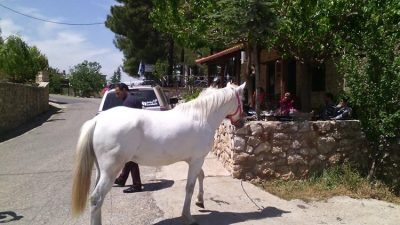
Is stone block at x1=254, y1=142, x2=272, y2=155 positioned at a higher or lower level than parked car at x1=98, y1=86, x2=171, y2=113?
lower

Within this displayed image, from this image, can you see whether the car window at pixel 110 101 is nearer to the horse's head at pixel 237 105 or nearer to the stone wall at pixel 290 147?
the stone wall at pixel 290 147

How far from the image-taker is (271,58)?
17781 millimetres

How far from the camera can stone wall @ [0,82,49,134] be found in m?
18.5

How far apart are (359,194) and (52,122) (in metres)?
17.4

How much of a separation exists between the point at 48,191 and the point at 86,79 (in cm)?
4733

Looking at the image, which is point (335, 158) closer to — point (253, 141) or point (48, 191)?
point (253, 141)

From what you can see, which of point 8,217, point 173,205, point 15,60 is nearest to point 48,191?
point 8,217

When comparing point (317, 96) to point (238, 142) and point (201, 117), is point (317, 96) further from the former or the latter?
point (201, 117)

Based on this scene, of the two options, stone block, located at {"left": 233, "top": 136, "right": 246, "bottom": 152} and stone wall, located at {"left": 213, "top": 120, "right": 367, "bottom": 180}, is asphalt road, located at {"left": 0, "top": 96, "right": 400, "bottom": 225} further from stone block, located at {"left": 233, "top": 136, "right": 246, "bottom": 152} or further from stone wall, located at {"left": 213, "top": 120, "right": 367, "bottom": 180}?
stone block, located at {"left": 233, "top": 136, "right": 246, "bottom": 152}

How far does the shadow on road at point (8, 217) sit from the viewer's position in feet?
21.3

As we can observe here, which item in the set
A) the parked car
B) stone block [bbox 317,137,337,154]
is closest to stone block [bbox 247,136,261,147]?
stone block [bbox 317,137,337,154]

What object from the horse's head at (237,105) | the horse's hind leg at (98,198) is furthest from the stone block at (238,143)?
the horse's hind leg at (98,198)

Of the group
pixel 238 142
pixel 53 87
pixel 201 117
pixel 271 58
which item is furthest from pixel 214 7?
pixel 53 87

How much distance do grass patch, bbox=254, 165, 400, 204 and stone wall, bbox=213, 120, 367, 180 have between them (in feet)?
0.60
